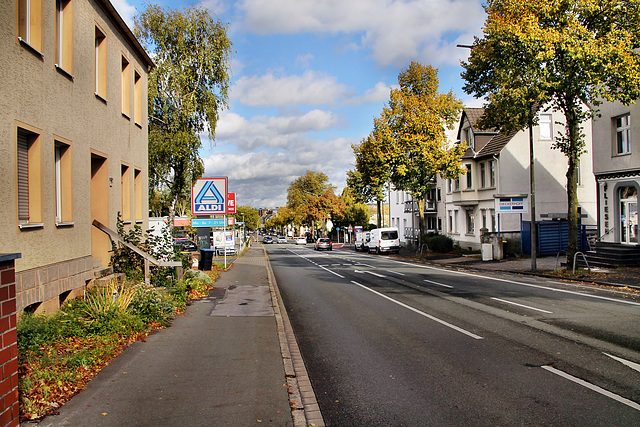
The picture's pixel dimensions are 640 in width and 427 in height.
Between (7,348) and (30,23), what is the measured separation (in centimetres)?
632

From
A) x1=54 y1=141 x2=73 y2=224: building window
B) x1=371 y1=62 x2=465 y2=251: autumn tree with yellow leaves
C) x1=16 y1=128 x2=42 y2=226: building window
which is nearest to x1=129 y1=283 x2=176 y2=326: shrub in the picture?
x1=54 y1=141 x2=73 y2=224: building window

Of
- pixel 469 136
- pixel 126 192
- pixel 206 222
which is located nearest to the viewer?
pixel 126 192

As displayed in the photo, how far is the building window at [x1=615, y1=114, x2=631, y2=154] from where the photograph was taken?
2352 centimetres

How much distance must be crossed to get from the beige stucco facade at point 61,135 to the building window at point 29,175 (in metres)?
0.02

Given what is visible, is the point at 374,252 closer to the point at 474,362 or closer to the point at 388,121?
the point at 388,121

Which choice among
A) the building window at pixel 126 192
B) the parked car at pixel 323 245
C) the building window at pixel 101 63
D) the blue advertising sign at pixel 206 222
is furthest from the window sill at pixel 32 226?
the parked car at pixel 323 245

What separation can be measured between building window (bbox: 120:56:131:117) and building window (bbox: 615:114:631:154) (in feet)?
71.2

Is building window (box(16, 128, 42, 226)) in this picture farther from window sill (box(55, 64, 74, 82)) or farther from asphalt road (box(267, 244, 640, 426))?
asphalt road (box(267, 244, 640, 426))

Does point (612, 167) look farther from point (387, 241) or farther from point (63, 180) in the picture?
point (63, 180)

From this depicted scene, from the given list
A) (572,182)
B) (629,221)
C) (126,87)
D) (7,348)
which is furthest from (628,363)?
(629,221)

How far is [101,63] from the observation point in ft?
39.6

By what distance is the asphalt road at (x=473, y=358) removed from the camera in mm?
5258

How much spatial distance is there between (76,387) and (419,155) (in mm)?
33039

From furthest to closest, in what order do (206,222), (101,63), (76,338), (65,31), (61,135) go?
(206,222), (101,63), (65,31), (61,135), (76,338)
